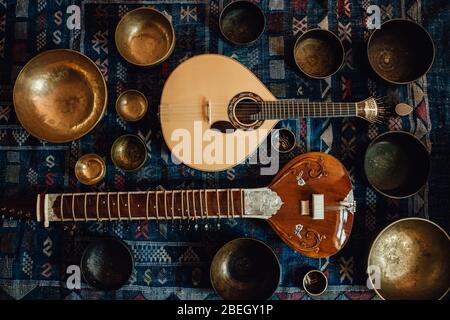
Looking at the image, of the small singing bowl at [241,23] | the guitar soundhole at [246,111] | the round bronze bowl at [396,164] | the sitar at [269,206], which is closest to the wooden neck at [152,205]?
the sitar at [269,206]

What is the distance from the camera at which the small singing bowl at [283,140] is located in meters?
2.08

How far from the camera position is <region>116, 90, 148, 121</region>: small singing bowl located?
82.4 inches

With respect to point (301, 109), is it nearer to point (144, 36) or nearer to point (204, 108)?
point (204, 108)

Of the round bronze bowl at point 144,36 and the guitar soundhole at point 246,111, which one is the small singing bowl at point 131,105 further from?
the guitar soundhole at point 246,111

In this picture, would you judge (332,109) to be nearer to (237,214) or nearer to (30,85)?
(237,214)

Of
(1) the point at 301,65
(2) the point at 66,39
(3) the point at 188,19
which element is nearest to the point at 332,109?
(1) the point at 301,65

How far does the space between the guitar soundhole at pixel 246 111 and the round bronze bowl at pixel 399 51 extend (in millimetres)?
694

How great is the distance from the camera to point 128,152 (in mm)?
2117

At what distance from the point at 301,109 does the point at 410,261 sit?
3.25ft

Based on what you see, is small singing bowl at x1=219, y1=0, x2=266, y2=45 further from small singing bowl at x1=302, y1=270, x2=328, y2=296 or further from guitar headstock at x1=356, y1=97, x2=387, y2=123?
small singing bowl at x1=302, y1=270, x2=328, y2=296

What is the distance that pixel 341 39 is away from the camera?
217cm

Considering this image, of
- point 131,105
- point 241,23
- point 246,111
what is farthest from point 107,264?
point 241,23
